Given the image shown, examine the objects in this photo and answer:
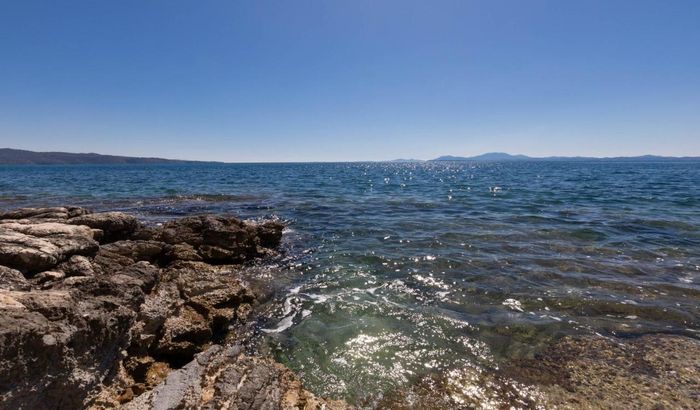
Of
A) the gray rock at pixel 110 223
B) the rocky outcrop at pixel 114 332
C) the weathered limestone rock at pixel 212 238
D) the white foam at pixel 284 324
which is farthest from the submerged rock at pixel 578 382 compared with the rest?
the gray rock at pixel 110 223

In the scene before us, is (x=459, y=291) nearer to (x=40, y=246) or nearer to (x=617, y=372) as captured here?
(x=617, y=372)

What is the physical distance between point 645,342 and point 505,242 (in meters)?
6.99

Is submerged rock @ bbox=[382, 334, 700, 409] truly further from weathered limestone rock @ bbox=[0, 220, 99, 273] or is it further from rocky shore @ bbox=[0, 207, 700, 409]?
weathered limestone rock @ bbox=[0, 220, 99, 273]

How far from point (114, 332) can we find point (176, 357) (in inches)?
65.9

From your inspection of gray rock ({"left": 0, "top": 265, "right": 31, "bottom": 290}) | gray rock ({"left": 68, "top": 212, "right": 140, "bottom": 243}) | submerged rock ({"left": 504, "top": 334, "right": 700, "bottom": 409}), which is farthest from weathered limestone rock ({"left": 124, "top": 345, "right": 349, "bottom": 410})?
gray rock ({"left": 68, "top": 212, "right": 140, "bottom": 243})

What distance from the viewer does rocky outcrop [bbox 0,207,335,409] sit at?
3.39 m

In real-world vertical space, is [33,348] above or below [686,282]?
above

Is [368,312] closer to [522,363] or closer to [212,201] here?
Answer: [522,363]

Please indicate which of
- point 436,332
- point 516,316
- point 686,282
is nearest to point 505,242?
point 686,282

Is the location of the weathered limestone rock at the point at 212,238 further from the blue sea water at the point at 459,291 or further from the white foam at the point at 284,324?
the white foam at the point at 284,324

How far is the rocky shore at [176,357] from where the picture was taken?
3.53 m

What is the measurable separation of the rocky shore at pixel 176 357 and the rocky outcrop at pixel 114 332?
0.01 meters

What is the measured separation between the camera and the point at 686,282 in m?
9.09

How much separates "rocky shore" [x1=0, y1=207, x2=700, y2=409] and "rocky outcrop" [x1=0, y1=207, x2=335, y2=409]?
0.05ft
